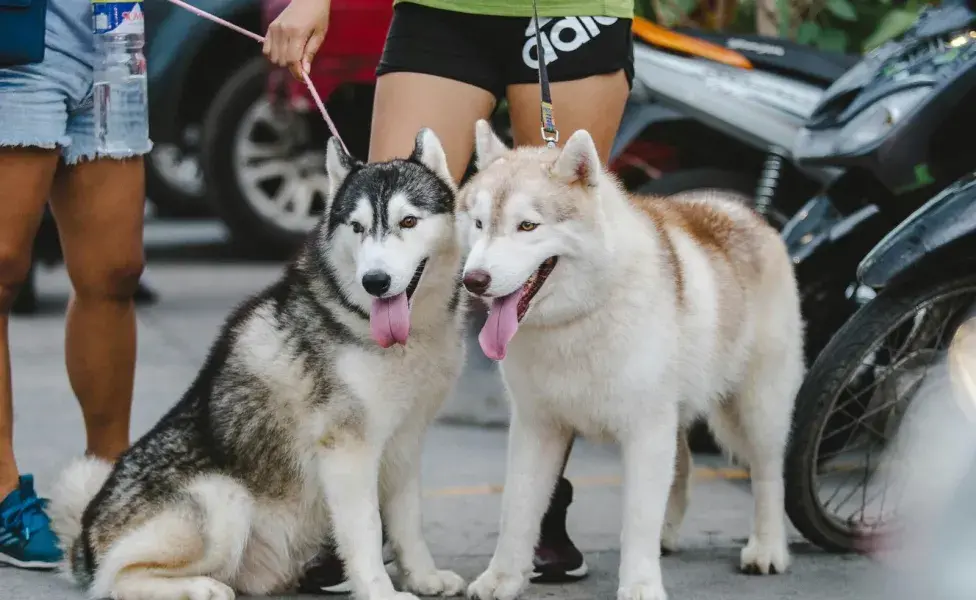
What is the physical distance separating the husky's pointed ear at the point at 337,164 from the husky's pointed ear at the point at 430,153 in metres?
0.17

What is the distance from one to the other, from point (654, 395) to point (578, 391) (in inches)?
7.4

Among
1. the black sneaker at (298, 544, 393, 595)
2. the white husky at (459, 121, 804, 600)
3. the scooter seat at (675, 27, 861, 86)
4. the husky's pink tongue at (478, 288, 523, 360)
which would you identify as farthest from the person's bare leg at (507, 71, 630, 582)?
the scooter seat at (675, 27, 861, 86)

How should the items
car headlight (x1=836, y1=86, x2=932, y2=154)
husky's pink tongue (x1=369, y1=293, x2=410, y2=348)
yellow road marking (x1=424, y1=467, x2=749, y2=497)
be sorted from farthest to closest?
yellow road marking (x1=424, y1=467, x2=749, y2=497), car headlight (x1=836, y1=86, x2=932, y2=154), husky's pink tongue (x1=369, y1=293, x2=410, y2=348)

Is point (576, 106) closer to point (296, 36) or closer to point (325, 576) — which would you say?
point (296, 36)

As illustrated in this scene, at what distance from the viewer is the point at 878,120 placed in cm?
434

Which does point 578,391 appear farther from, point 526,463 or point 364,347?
point 364,347

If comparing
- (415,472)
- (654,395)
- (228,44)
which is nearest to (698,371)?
(654,395)

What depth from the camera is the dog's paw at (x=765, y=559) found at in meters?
3.99

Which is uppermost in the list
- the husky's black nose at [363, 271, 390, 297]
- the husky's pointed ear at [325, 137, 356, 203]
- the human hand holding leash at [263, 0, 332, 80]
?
the human hand holding leash at [263, 0, 332, 80]

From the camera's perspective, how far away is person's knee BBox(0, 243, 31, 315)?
13.0ft

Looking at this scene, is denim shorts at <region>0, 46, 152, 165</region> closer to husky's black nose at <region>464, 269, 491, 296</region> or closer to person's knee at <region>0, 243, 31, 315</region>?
person's knee at <region>0, 243, 31, 315</region>

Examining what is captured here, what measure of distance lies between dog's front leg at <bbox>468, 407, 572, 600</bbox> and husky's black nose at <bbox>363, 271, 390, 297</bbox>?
1.77 feet

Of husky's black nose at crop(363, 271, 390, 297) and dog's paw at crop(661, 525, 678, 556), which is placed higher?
husky's black nose at crop(363, 271, 390, 297)

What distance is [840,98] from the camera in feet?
15.5
